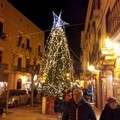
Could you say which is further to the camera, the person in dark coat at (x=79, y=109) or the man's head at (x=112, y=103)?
the man's head at (x=112, y=103)

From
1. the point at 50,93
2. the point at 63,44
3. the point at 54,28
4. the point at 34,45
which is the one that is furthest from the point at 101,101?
the point at 34,45

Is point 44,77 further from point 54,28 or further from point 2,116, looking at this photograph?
point 2,116

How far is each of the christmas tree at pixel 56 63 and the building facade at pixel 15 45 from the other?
3.99 metres

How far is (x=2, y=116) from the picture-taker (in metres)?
15.0

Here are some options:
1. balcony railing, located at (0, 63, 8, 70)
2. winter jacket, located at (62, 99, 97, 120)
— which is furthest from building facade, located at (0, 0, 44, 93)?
winter jacket, located at (62, 99, 97, 120)

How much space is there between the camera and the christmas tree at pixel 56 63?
20469 mm

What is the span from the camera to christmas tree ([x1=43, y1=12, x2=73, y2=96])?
2047 centimetres

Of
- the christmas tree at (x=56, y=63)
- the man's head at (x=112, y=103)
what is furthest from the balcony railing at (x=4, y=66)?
the man's head at (x=112, y=103)

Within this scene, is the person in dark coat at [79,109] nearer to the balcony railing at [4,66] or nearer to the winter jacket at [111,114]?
the winter jacket at [111,114]

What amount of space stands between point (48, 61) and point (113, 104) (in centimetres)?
1655

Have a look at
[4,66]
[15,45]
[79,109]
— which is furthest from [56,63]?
[79,109]

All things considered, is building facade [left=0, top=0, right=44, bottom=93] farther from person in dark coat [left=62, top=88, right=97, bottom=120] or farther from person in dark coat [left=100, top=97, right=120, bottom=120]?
person in dark coat [left=62, top=88, right=97, bottom=120]

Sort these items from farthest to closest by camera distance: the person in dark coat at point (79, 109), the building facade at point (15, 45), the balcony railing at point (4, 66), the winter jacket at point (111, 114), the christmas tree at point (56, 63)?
the building facade at point (15, 45) < the balcony railing at point (4, 66) < the christmas tree at point (56, 63) < the winter jacket at point (111, 114) < the person in dark coat at point (79, 109)

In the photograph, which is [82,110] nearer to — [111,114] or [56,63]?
[111,114]
